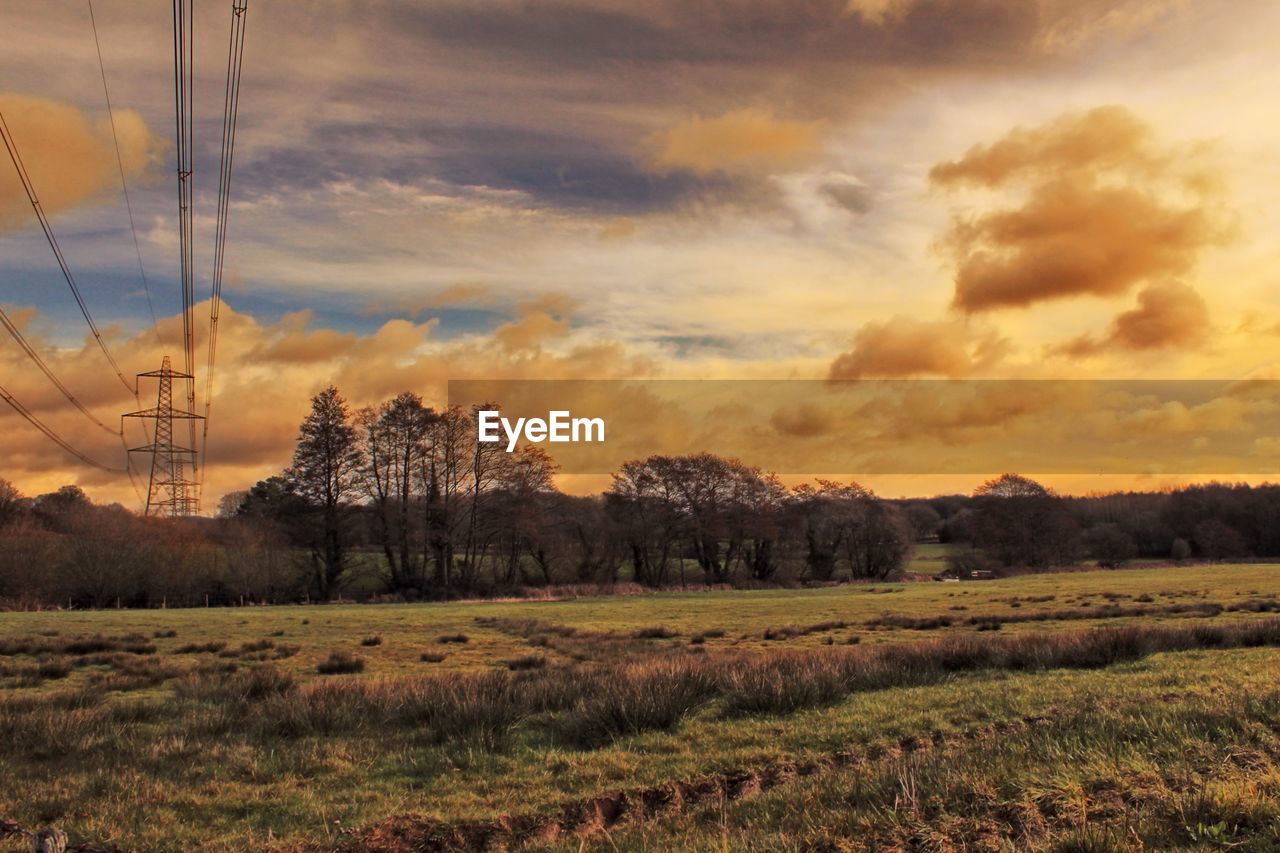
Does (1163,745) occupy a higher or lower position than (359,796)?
higher

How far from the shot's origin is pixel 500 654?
26.6 meters

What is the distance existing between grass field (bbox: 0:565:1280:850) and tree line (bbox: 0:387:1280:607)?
41.4 meters

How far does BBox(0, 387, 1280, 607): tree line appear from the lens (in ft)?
200

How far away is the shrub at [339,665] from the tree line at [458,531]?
43663 mm

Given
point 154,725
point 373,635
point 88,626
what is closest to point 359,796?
point 154,725

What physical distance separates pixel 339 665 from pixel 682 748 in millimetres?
13767

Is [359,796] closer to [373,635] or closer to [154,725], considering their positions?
[154,725]

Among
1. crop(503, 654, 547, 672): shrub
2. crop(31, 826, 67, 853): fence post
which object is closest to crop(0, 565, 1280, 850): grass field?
crop(503, 654, 547, 672): shrub

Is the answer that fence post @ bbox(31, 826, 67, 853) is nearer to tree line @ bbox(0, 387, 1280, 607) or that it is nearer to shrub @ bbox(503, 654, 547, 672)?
shrub @ bbox(503, 654, 547, 672)

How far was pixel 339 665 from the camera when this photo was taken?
73.1ft

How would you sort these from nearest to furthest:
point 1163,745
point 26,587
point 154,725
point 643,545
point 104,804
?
point 1163,745, point 104,804, point 154,725, point 26,587, point 643,545

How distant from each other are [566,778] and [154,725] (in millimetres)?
7880

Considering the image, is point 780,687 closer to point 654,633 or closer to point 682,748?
point 682,748

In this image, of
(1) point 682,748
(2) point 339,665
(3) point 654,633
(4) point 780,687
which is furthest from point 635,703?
(3) point 654,633
